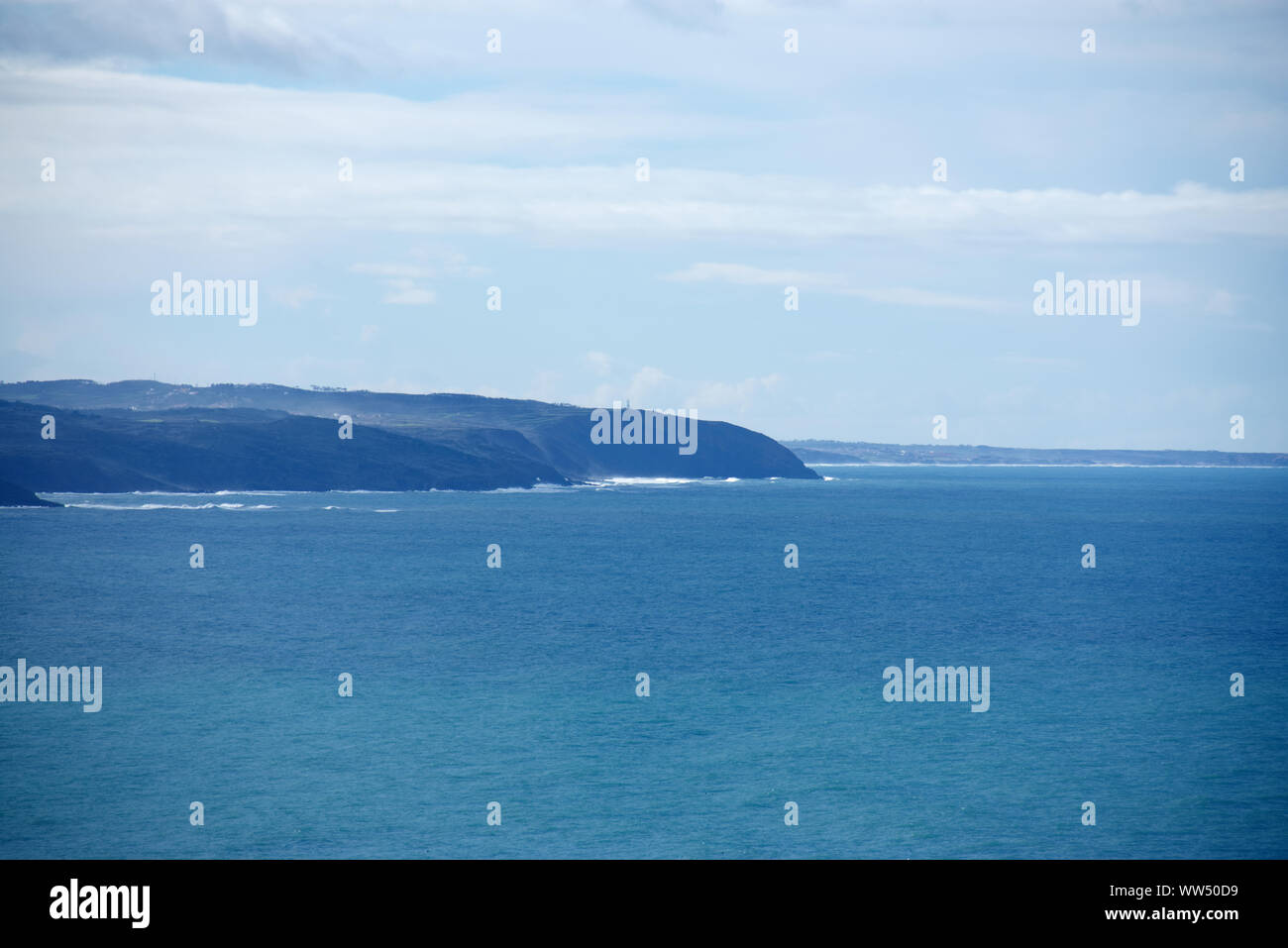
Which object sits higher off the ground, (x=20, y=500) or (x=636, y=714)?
(x=20, y=500)

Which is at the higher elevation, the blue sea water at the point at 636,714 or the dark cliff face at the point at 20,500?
the dark cliff face at the point at 20,500

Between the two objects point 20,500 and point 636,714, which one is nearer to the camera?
point 636,714

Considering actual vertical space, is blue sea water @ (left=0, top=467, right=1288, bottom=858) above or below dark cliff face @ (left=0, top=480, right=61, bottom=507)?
below

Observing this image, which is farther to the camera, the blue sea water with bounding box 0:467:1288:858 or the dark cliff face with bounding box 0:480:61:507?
the dark cliff face with bounding box 0:480:61:507

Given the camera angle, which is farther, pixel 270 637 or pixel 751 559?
pixel 751 559

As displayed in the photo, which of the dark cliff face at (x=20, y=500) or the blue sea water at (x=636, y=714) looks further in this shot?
the dark cliff face at (x=20, y=500)

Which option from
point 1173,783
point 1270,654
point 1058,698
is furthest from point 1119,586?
point 1173,783

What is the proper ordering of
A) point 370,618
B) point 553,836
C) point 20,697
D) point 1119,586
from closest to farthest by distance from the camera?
point 553,836 < point 20,697 < point 370,618 < point 1119,586
